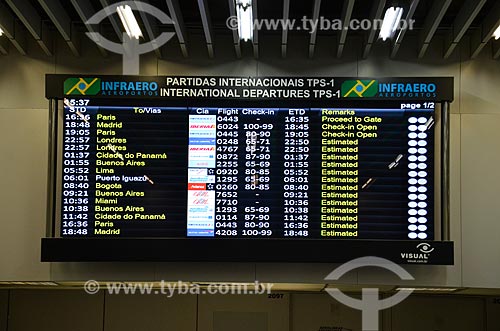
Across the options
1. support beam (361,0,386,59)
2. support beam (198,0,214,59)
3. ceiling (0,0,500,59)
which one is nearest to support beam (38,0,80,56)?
ceiling (0,0,500,59)

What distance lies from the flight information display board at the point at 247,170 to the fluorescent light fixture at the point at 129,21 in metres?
0.55

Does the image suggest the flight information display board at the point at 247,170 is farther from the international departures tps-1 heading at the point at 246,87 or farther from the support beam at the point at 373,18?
the support beam at the point at 373,18

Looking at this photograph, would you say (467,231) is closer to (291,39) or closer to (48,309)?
(291,39)

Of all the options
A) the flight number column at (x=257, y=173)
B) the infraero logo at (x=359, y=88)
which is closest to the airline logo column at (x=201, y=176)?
the flight number column at (x=257, y=173)

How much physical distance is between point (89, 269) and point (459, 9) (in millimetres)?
3532

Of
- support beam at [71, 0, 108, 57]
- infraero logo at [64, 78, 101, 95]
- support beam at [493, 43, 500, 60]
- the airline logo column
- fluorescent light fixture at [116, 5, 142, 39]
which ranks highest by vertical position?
support beam at [71, 0, 108, 57]

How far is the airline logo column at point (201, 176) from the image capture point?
569cm

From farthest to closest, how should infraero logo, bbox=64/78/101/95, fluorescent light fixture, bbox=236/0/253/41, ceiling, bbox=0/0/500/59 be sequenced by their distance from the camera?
infraero logo, bbox=64/78/101/95 → ceiling, bbox=0/0/500/59 → fluorescent light fixture, bbox=236/0/253/41

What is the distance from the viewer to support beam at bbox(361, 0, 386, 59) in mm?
5240

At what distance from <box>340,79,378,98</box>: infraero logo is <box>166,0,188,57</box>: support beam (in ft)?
4.29

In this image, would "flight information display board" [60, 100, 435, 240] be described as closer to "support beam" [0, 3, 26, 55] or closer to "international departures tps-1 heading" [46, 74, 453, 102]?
"international departures tps-1 heading" [46, 74, 453, 102]

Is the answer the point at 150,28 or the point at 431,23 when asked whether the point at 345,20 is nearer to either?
the point at 431,23

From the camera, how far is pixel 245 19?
213 inches

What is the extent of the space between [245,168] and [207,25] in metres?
1.14
